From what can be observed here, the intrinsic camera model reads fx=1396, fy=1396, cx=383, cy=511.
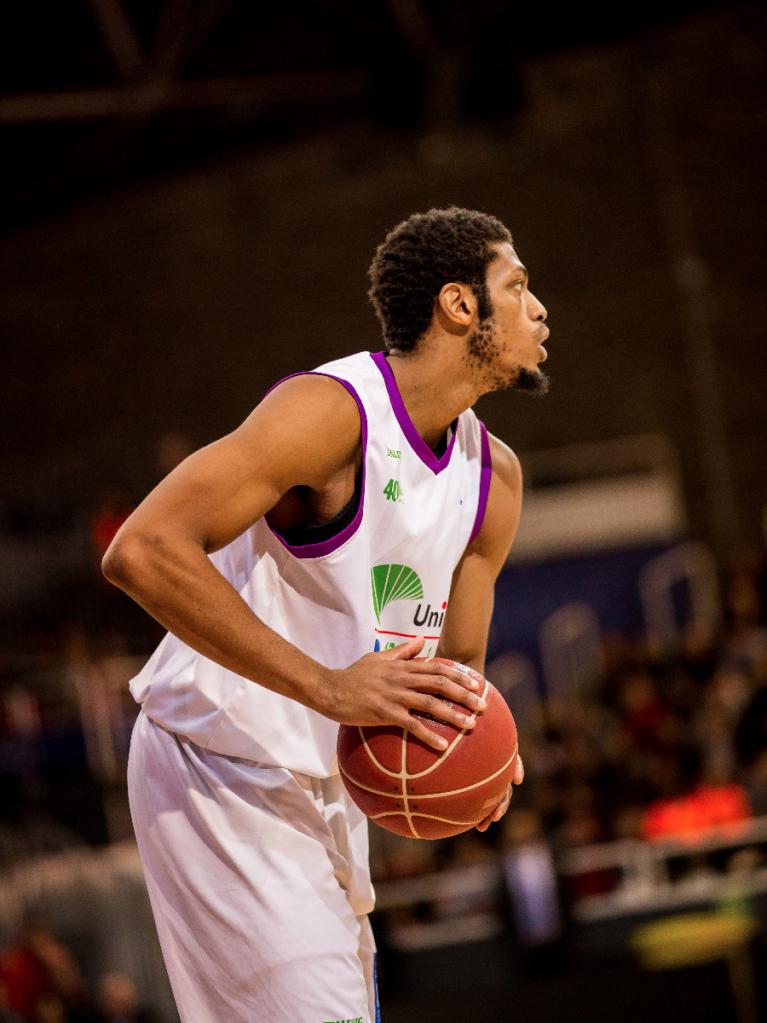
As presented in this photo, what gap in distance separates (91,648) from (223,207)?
6.93m

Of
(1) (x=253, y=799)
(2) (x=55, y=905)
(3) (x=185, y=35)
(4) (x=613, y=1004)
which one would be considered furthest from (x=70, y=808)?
(1) (x=253, y=799)

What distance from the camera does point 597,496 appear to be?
48.0ft

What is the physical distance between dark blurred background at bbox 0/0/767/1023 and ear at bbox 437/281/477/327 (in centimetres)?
706

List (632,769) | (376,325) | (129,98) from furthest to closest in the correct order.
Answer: (376,325) < (129,98) < (632,769)

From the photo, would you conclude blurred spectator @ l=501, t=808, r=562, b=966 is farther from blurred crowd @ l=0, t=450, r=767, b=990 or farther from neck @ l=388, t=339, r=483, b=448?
neck @ l=388, t=339, r=483, b=448

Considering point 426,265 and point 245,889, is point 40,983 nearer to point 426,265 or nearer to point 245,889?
point 245,889

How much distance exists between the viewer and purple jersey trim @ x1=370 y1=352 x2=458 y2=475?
10.1 ft

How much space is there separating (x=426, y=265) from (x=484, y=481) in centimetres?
55

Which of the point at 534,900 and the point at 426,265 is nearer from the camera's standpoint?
the point at 426,265

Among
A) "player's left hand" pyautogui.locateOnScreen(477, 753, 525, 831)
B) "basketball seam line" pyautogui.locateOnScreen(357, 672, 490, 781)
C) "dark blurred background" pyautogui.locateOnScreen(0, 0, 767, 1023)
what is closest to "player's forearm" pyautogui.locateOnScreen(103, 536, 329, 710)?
"basketball seam line" pyautogui.locateOnScreen(357, 672, 490, 781)

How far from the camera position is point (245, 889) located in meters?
2.87

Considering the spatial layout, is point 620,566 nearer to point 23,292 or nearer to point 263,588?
point 23,292

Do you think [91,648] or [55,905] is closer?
[55,905]

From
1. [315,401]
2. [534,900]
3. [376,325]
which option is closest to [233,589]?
[315,401]
